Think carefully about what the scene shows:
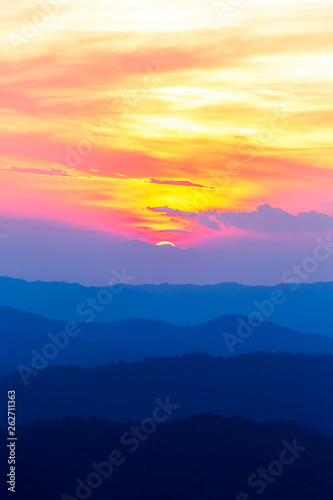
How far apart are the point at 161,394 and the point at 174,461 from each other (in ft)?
293

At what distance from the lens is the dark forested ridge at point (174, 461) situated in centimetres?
9194

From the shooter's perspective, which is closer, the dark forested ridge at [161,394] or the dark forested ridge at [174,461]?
the dark forested ridge at [174,461]

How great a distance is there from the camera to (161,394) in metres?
188

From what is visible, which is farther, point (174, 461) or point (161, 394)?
point (161, 394)

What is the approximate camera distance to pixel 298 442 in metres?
113

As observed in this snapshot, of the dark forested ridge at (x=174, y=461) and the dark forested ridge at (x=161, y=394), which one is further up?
the dark forested ridge at (x=161, y=394)

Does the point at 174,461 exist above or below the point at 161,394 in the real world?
below

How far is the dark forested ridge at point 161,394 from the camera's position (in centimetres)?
17650

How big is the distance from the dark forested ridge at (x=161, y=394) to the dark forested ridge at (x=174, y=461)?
63459 mm

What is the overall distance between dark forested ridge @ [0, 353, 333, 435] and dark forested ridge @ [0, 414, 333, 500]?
208ft

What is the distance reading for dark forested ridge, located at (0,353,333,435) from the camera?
17650 centimetres

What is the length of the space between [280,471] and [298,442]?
1326 centimetres

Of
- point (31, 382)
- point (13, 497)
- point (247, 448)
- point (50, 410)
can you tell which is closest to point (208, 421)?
point (247, 448)

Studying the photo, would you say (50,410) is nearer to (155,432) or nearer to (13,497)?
(155,432)
